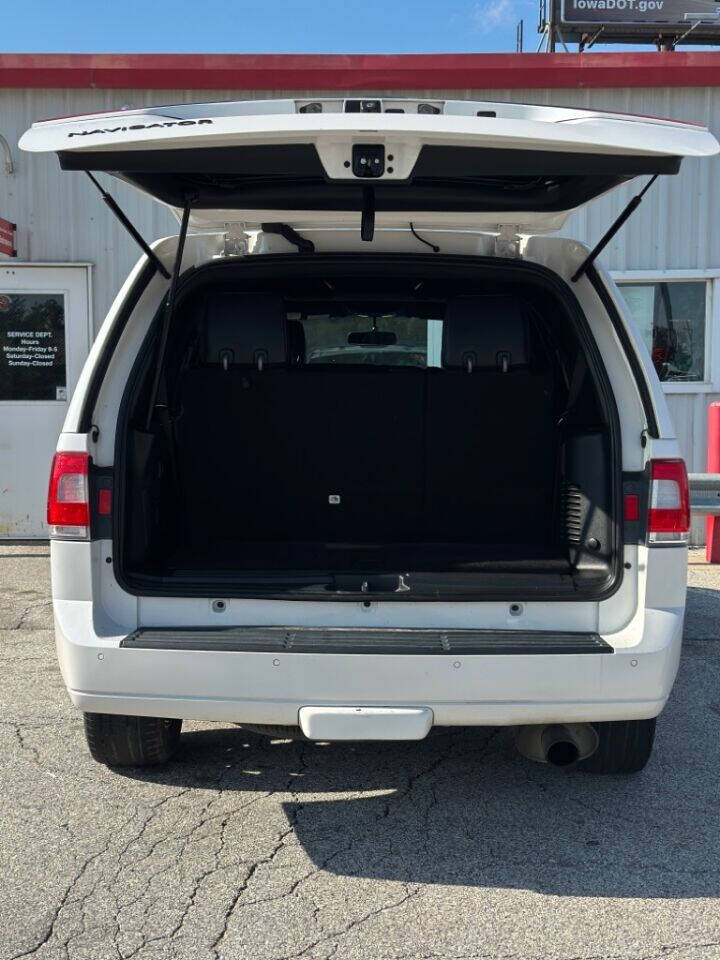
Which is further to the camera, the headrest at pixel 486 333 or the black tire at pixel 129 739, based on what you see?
the headrest at pixel 486 333

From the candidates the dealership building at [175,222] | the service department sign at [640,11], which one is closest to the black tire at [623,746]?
the dealership building at [175,222]

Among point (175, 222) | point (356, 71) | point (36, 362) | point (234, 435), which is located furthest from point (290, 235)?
point (36, 362)

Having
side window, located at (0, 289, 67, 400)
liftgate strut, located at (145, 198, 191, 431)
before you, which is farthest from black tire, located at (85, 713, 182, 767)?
side window, located at (0, 289, 67, 400)

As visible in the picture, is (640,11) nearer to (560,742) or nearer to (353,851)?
(560,742)

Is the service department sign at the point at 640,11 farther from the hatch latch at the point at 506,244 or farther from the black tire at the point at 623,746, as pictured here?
the black tire at the point at 623,746

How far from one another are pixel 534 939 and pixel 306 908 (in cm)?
66

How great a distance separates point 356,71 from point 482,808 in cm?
681

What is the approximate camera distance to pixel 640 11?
1833 centimetres

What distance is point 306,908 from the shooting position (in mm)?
2826

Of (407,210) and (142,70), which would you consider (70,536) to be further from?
(142,70)

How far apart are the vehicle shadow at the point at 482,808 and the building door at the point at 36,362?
16.8 ft

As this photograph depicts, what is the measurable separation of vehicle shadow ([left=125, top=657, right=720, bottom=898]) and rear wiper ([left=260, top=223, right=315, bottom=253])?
2.05m

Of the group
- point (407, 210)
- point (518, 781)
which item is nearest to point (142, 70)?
point (407, 210)

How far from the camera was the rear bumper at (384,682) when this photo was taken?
2.98m
